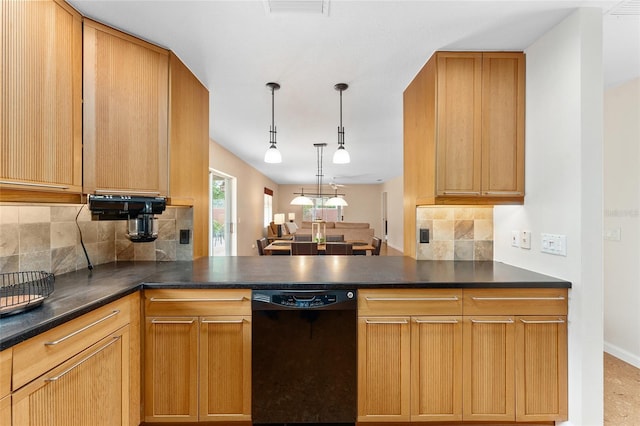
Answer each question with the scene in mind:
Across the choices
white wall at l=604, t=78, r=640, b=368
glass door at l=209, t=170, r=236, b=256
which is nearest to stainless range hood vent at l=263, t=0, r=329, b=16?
white wall at l=604, t=78, r=640, b=368

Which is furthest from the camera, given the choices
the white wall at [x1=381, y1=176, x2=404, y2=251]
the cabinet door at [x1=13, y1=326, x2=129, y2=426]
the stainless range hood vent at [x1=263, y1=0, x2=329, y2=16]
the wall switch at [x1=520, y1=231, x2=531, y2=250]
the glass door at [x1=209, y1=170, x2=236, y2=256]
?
the white wall at [x1=381, y1=176, x2=404, y2=251]

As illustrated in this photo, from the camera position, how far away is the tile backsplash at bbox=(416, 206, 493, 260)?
7.45ft

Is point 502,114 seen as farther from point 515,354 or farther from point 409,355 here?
point 409,355

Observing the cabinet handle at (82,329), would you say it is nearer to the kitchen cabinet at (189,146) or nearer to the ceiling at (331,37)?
the kitchen cabinet at (189,146)

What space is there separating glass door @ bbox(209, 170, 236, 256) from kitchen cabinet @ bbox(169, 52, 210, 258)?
2.48 meters

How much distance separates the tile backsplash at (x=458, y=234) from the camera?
227 cm

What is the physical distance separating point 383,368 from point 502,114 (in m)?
1.86

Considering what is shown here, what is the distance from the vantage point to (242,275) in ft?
5.75

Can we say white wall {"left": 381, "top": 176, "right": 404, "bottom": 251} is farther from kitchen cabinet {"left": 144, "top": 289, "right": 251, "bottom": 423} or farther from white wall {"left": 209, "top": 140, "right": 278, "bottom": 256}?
kitchen cabinet {"left": 144, "top": 289, "right": 251, "bottom": 423}

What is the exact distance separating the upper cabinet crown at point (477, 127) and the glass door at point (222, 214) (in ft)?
12.5

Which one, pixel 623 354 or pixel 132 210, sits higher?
pixel 132 210

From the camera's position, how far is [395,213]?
9477 mm

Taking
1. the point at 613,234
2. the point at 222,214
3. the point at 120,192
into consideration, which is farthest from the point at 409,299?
the point at 222,214

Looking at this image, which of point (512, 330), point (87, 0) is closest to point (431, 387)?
point (512, 330)
